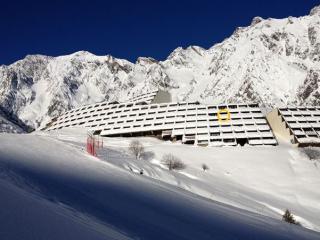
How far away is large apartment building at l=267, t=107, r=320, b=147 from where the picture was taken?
350 feet

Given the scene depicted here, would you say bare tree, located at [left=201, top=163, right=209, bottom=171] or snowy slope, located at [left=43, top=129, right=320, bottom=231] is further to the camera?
bare tree, located at [left=201, top=163, right=209, bottom=171]

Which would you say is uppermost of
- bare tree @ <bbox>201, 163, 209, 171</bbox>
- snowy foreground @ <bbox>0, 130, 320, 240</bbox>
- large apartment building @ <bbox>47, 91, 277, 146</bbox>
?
large apartment building @ <bbox>47, 91, 277, 146</bbox>

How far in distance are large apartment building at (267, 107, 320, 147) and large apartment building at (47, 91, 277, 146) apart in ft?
17.0

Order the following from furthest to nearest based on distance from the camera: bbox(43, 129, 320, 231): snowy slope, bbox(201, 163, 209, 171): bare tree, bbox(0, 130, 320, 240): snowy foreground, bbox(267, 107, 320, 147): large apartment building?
bbox(267, 107, 320, 147): large apartment building → bbox(201, 163, 209, 171): bare tree → bbox(43, 129, 320, 231): snowy slope → bbox(0, 130, 320, 240): snowy foreground

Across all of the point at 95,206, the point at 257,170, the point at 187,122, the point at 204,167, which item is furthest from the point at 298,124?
the point at 95,206

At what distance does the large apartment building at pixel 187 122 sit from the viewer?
106 metres

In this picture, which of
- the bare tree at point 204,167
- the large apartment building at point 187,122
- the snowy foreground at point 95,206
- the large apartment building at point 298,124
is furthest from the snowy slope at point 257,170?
the snowy foreground at point 95,206

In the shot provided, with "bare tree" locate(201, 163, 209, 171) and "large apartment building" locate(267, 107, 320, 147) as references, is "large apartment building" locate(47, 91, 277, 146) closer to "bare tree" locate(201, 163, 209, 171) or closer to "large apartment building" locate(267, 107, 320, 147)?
"large apartment building" locate(267, 107, 320, 147)

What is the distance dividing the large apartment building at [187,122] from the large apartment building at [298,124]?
203 inches

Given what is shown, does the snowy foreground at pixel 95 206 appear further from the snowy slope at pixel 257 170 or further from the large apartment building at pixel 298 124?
the large apartment building at pixel 298 124

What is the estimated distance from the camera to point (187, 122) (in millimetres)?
116000

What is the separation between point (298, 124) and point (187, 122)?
83.9 ft

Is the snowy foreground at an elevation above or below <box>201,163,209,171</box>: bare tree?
below

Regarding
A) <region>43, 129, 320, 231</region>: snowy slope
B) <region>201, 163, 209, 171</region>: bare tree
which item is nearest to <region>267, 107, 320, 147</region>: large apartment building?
<region>43, 129, 320, 231</region>: snowy slope
